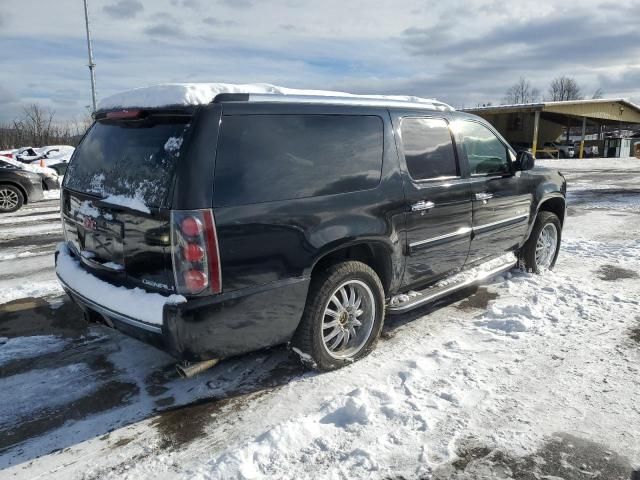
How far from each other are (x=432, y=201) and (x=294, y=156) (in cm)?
136

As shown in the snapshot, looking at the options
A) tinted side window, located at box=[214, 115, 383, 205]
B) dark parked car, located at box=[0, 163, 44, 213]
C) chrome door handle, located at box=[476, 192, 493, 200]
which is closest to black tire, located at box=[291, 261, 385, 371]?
tinted side window, located at box=[214, 115, 383, 205]

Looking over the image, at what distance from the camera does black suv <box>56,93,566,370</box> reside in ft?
9.12

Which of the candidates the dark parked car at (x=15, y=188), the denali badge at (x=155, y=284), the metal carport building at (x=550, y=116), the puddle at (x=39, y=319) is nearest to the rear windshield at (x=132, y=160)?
the denali badge at (x=155, y=284)

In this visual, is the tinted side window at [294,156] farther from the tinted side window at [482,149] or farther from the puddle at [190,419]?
the puddle at [190,419]

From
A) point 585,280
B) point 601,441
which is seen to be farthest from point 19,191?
point 601,441

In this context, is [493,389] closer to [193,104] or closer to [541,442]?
[541,442]

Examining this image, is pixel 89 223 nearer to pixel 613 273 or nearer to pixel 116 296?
pixel 116 296

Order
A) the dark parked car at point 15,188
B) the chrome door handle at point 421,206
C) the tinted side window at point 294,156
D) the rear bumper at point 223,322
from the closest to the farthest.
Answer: the rear bumper at point 223,322
the tinted side window at point 294,156
the chrome door handle at point 421,206
the dark parked car at point 15,188

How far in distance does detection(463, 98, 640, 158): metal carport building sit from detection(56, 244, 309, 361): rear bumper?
31.4 metres

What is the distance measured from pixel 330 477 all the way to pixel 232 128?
194cm

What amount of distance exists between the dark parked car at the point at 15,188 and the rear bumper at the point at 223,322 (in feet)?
33.0

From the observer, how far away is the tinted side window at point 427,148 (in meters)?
3.91

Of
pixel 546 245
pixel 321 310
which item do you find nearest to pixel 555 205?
pixel 546 245

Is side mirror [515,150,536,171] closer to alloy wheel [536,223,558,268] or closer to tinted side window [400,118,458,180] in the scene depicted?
alloy wheel [536,223,558,268]
